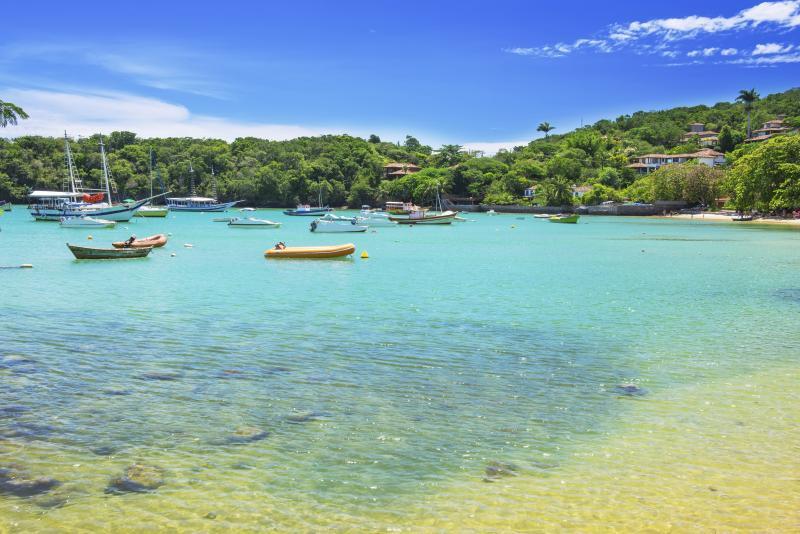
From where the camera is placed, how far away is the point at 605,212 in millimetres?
131250

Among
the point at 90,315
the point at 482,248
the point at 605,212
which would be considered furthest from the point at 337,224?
the point at 605,212

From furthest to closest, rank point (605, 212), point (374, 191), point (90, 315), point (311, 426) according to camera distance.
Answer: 1. point (374, 191)
2. point (605, 212)
3. point (90, 315)
4. point (311, 426)

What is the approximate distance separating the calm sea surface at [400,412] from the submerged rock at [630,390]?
0.18 feet

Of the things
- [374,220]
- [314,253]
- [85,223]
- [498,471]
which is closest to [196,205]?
[374,220]

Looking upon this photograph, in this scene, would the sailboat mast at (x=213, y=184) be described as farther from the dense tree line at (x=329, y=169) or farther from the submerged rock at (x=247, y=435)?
the submerged rock at (x=247, y=435)

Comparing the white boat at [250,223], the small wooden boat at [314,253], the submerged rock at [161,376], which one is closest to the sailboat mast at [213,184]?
the white boat at [250,223]

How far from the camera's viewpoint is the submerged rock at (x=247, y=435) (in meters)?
8.29

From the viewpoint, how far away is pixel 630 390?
1085 centimetres

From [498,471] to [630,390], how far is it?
4538mm

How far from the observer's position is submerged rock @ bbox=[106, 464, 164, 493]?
22.3ft

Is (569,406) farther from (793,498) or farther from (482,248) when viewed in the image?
(482,248)

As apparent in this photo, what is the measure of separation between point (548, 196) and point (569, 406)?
137763 mm

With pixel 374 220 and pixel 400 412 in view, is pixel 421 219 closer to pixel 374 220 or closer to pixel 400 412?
pixel 374 220

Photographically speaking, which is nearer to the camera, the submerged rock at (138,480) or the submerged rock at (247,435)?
the submerged rock at (138,480)
